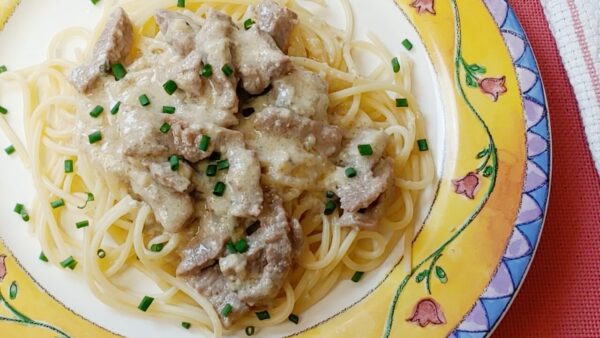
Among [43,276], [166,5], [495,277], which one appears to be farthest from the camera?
[166,5]

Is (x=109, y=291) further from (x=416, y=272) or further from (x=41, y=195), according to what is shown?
(x=416, y=272)

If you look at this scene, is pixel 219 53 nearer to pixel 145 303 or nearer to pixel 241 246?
pixel 241 246

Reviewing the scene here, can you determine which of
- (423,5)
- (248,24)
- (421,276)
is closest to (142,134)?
(248,24)

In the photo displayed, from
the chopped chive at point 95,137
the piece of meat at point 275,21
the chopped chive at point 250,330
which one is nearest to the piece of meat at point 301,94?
the piece of meat at point 275,21

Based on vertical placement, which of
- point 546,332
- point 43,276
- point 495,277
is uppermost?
point 495,277

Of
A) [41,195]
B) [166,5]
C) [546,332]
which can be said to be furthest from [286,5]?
[546,332]

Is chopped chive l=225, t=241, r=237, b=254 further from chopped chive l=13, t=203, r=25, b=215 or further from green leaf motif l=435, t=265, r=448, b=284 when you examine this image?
chopped chive l=13, t=203, r=25, b=215

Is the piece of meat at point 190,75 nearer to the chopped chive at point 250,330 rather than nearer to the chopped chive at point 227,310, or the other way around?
the chopped chive at point 227,310
